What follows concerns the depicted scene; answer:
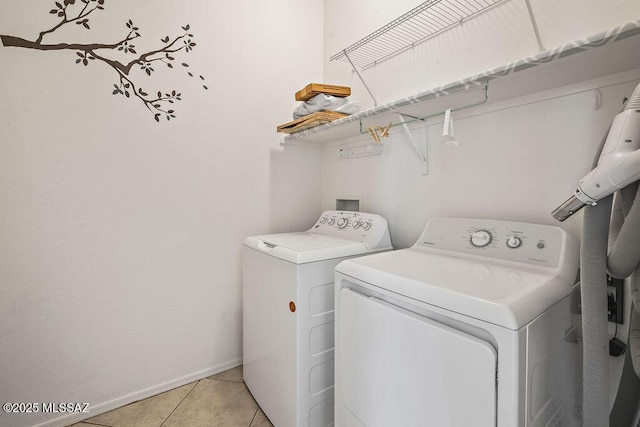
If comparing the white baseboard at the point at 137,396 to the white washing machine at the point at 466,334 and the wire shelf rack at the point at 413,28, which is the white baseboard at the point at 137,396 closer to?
the white washing machine at the point at 466,334

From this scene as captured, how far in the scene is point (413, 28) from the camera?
1549mm

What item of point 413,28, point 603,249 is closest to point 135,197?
point 413,28

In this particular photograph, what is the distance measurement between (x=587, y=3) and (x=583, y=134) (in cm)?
46

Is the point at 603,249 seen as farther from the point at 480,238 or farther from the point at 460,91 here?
the point at 460,91

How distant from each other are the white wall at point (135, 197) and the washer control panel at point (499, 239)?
1154 millimetres

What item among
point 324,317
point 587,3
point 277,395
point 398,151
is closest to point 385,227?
point 398,151

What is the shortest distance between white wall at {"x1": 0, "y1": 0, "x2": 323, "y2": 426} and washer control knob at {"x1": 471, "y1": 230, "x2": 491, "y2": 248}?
130 cm

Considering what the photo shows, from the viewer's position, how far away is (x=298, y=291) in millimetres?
1212

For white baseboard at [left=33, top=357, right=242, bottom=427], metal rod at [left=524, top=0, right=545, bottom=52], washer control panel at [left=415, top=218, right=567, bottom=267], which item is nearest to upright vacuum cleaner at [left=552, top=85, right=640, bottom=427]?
washer control panel at [left=415, top=218, right=567, bottom=267]

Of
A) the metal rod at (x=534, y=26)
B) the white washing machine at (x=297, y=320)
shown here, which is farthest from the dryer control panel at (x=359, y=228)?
the metal rod at (x=534, y=26)

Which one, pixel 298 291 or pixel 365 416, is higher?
pixel 298 291

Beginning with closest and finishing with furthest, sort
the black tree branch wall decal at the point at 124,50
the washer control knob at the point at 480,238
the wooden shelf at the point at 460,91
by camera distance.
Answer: the wooden shelf at the point at 460,91
the washer control knob at the point at 480,238
the black tree branch wall decal at the point at 124,50

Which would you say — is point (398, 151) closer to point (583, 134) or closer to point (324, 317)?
point (583, 134)

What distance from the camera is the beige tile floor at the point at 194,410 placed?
4.79 ft
